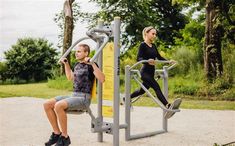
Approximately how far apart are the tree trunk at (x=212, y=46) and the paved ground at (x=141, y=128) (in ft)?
15.2

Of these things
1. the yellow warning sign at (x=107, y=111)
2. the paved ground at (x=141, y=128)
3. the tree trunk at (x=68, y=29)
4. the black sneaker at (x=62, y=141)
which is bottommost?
the paved ground at (x=141, y=128)

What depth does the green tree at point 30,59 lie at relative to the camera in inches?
890

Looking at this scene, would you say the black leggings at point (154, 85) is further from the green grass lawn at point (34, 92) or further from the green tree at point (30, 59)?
the green tree at point (30, 59)

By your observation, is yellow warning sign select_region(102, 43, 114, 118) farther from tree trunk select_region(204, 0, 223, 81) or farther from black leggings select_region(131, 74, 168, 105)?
tree trunk select_region(204, 0, 223, 81)

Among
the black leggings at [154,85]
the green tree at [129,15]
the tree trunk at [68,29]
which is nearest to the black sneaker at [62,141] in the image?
the black leggings at [154,85]

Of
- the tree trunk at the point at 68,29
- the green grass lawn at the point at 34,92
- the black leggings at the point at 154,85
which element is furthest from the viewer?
the tree trunk at the point at 68,29

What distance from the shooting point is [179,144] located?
20.4 feet

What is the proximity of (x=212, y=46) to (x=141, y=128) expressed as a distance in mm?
7551

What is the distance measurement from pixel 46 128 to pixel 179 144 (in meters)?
2.37

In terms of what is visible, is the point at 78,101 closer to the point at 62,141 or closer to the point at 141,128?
the point at 62,141

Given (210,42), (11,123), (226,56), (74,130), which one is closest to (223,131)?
(74,130)

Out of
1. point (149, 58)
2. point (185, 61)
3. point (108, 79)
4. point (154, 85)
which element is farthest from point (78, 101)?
point (185, 61)

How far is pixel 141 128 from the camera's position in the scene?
24.6 feet

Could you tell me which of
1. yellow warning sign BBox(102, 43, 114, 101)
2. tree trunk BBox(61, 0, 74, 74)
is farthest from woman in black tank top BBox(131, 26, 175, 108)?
tree trunk BBox(61, 0, 74, 74)
